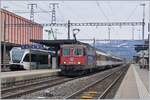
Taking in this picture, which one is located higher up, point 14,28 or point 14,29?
point 14,28

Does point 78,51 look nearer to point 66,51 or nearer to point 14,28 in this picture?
point 66,51

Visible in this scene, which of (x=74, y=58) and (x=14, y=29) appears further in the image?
(x=14, y=29)

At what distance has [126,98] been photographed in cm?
1748

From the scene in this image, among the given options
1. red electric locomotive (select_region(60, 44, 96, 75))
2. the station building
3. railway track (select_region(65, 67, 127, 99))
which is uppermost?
the station building

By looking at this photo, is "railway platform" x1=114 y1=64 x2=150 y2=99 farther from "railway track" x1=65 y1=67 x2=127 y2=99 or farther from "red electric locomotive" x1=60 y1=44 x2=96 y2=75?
"red electric locomotive" x1=60 y1=44 x2=96 y2=75

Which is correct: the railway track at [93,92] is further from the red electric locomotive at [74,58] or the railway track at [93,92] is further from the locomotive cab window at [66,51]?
the locomotive cab window at [66,51]

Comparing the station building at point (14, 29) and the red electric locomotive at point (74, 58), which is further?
the station building at point (14, 29)

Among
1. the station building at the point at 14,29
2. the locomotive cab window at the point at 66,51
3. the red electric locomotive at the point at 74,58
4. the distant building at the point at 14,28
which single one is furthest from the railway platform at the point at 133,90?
the distant building at the point at 14,28

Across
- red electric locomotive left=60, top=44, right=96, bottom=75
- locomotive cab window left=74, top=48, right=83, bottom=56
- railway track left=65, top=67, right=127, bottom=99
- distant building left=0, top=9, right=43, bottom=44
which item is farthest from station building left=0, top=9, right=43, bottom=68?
railway track left=65, top=67, right=127, bottom=99

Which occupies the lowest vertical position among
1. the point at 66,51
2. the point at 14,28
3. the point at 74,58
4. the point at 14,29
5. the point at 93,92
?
the point at 93,92

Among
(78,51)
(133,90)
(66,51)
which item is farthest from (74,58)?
(133,90)

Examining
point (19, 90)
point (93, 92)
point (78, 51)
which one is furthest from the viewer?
point (78, 51)

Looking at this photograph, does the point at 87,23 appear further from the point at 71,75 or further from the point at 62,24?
the point at 71,75

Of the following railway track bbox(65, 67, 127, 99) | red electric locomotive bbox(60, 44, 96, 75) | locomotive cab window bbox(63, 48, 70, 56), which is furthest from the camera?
locomotive cab window bbox(63, 48, 70, 56)
